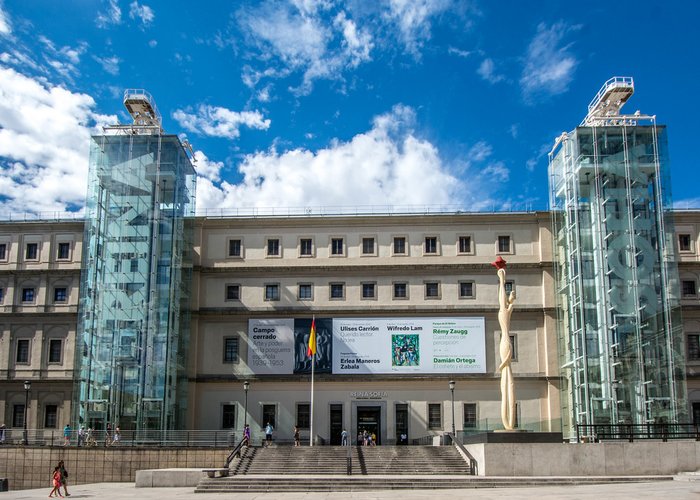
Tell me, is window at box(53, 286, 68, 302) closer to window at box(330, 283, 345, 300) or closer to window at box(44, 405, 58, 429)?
window at box(44, 405, 58, 429)

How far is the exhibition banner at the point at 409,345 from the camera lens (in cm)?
4803

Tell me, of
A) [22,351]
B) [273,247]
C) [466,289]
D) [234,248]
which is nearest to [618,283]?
[466,289]

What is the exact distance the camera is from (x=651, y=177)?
46.5 m

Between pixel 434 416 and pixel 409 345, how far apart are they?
446 centimetres

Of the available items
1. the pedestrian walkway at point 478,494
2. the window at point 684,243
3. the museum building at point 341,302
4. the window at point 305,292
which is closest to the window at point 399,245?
the museum building at point 341,302

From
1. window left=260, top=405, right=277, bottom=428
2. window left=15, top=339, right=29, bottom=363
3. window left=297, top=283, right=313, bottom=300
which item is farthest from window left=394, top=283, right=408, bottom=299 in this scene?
window left=15, top=339, right=29, bottom=363

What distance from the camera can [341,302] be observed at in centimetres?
4912

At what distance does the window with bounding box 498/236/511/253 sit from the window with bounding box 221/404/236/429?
1903cm

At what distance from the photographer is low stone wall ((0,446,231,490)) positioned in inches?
1575

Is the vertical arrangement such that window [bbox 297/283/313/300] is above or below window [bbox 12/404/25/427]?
above

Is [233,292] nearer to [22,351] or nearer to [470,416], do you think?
[22,351]

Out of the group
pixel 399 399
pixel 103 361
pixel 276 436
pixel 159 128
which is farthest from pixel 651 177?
pixel 103 361

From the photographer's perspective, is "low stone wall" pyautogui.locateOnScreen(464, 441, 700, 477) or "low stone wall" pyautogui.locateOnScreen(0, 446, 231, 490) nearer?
"low stone wall" pyautogui.locateOnScreen(464, 441, 700, 477)

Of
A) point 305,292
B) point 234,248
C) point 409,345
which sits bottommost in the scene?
point 409,345
